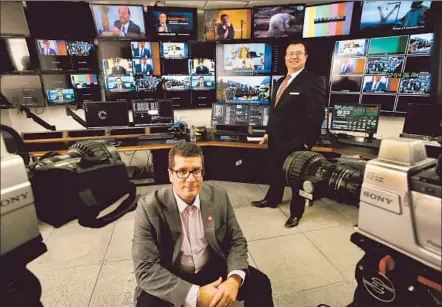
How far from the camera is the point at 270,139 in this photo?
9.49 feet

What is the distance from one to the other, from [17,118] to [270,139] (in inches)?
141

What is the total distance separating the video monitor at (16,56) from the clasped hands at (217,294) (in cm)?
378

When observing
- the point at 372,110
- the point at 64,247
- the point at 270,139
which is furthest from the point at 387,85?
the point at 64,247

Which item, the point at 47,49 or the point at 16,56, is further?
the point at 47,49

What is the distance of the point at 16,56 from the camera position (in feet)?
10.9

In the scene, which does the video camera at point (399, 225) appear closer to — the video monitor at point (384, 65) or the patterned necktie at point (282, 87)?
the patterned necktie at point (282, 87)

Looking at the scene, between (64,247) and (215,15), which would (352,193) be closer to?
(64,247)

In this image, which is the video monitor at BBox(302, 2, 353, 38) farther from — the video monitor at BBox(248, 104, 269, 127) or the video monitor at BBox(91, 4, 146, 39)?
the video monitor at BBox(91, 4, 146, 39)

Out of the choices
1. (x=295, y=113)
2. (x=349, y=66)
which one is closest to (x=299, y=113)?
(x=295, y=113)

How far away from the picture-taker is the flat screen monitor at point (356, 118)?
10.1ft

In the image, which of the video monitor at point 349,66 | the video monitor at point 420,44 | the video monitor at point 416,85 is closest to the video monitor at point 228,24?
the video monitor at point 349,66

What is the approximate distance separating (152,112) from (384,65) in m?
3.23

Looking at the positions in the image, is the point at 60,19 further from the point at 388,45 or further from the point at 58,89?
the point at 388,45

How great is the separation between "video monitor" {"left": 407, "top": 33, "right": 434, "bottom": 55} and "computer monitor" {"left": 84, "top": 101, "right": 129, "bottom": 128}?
3.76 metres
